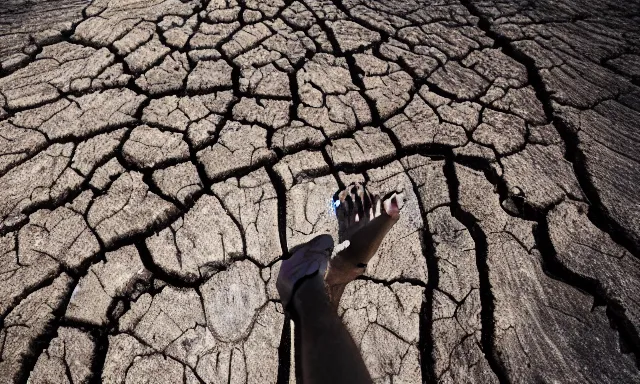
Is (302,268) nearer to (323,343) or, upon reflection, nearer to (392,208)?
(323,343)

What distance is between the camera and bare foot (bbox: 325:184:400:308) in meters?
1.47

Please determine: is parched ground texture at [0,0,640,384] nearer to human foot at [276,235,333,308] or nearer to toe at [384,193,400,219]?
human foot at [276,235,333,308]

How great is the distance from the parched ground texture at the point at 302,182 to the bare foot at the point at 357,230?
5.0 inches

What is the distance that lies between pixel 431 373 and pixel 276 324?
52 cm

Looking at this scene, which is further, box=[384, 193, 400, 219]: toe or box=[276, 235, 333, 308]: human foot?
box=[276, 235, 333, 308]: human foot

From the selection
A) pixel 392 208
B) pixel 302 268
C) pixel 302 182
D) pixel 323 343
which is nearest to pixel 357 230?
pixel 392 208

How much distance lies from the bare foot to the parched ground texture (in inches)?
5.0

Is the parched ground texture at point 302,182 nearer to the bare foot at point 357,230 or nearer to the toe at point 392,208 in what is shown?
the bare foot at point 357,230

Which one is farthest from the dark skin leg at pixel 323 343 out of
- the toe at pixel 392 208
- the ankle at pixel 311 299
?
the toe at pixel 392 208

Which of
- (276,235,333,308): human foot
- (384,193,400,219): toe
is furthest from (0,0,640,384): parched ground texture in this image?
(384,193,400,219): toe

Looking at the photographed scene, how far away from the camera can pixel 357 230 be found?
4.88 feet

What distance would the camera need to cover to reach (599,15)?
287 centimetres

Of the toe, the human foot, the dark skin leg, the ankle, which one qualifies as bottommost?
the dark skin leg

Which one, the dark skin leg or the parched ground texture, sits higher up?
the parched ground texture
